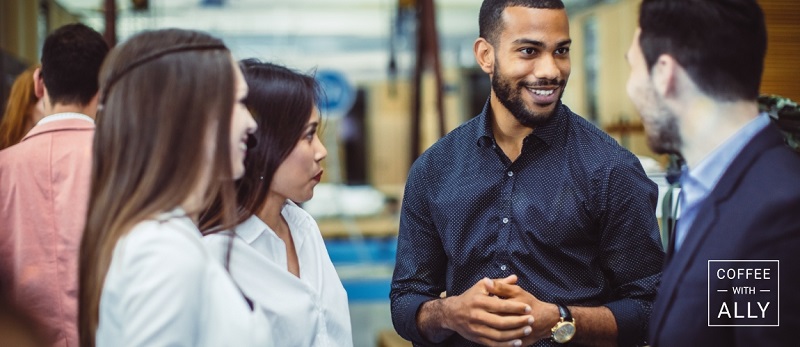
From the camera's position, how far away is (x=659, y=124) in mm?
1511

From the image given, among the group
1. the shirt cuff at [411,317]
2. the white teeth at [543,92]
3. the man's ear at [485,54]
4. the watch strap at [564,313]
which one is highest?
the man's ear at [485,54]

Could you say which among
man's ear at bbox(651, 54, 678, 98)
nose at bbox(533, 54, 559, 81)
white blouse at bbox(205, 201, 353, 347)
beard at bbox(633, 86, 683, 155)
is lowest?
white blouse at bbox(205, 201, 353, 347)

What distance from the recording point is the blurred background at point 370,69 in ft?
22.2

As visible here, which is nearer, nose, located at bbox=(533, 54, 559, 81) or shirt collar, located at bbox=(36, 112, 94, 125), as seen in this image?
nose, located at bbox=(533, 54, 559, 81)

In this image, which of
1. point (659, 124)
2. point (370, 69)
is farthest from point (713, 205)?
point (370, 69)

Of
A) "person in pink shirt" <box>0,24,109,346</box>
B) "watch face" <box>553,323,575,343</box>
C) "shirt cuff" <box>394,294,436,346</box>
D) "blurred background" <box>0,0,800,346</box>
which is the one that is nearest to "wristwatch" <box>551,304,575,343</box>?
"watch face" <box>553,323,575,343</box>

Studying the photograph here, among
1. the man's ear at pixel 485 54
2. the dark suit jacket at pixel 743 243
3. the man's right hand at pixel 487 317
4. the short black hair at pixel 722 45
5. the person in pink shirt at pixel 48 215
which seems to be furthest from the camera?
the person in pink shirt at pixel 48 215

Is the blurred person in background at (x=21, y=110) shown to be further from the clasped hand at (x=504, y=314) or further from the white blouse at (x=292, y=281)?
the clasped hand at (x=504, y=314)

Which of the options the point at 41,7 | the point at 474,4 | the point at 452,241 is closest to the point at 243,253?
the point at 452,241

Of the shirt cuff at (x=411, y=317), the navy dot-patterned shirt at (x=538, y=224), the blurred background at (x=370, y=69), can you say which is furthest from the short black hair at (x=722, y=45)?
the blurred background at (x=370, y=69)

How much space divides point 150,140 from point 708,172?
34.1 inches

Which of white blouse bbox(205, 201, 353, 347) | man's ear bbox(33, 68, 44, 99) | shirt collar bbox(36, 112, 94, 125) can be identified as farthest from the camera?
man's ear bbox(33, 68, 44, 99)

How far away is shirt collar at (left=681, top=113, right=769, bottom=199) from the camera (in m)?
1.41

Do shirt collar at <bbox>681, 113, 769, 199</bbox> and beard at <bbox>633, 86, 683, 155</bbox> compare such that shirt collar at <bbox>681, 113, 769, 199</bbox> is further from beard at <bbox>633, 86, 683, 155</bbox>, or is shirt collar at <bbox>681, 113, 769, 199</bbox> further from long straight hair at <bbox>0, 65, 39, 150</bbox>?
long straight hair at <bbox>0, 65, 39, 150</bbox>
